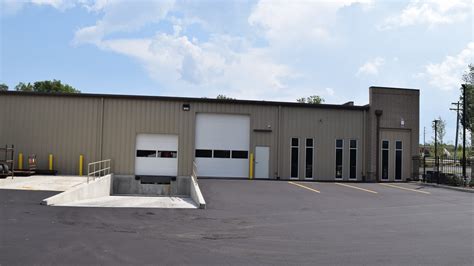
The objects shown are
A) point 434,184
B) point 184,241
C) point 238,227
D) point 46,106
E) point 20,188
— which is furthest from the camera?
point 46,106

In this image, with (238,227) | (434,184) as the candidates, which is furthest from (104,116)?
(434,184)

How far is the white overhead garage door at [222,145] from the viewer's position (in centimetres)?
2611

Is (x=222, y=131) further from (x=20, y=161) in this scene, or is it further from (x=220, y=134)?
(x=20, y=161)

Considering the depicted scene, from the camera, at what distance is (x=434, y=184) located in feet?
77.3

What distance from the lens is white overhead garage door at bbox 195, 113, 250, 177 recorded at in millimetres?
26109

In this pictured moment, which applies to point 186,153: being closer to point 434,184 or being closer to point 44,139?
point 44,139

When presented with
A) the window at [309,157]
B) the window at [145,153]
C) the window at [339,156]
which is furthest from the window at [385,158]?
the window at [145,153]

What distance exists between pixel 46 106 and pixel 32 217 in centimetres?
1592

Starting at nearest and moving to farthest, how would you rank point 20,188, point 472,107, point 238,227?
point 238,227 → point 20,188 → point 472,107

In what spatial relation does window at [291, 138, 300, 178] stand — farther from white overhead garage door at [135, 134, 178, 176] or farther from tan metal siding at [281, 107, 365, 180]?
white overhead garage door at [135, 134, 178, 176]

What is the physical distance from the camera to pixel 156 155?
85.1 feet

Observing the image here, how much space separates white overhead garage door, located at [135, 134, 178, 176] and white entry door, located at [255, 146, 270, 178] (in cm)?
481

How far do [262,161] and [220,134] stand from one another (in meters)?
2.99

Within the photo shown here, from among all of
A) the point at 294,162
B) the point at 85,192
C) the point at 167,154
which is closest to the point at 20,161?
the point at 167,154
